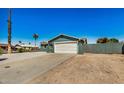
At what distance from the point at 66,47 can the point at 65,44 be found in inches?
26.6

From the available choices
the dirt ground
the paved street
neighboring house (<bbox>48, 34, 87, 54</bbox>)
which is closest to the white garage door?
neighboring house (<bbox>48, 34, 87, 54</bbox>)

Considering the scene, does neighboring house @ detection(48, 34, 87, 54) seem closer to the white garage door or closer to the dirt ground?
the white garage door

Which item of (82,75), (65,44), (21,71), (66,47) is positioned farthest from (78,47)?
(82,75)

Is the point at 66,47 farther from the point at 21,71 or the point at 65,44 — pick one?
the point at 21,71

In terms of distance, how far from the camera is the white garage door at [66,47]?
22734 mm

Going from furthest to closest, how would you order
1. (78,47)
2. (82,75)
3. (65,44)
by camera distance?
(65,44) → (78,47) → (82,75)

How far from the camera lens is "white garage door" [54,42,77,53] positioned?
22734 millimetres

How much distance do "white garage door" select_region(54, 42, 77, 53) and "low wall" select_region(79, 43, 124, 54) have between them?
3.79 feet

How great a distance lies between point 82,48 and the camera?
77.7 ft

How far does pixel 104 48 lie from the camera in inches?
880

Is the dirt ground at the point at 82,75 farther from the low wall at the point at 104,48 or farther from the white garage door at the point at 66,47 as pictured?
the white garage door at the point at 66,47
